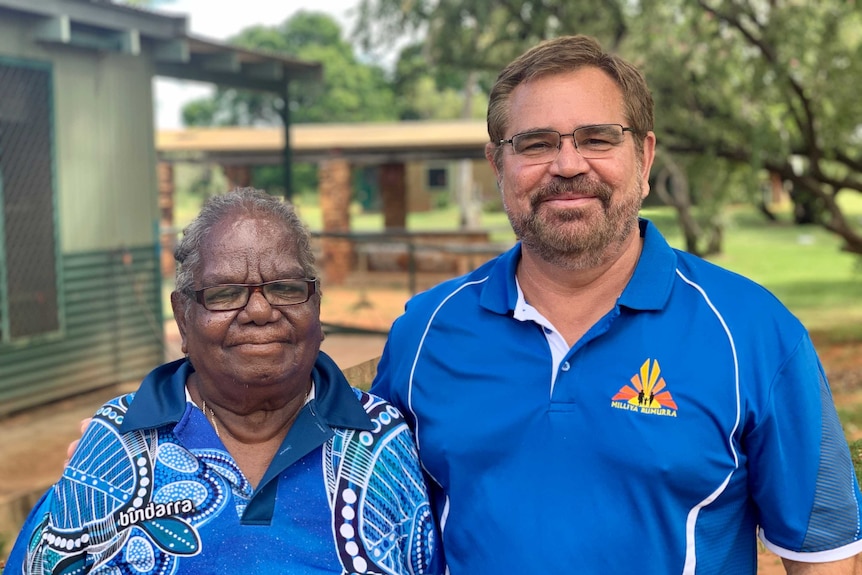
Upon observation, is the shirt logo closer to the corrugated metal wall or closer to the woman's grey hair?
the woman's grey hair

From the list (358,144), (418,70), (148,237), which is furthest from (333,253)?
(148,237)

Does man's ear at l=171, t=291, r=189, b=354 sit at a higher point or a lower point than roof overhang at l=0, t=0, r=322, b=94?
lower

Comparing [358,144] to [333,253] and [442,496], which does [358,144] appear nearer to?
[333,253]

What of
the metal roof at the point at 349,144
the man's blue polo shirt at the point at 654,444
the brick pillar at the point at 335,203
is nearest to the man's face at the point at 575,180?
the man's blue polo shirt at the point at 654,444

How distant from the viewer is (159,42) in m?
9.26

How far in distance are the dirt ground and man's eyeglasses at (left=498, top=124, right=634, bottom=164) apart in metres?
1.09

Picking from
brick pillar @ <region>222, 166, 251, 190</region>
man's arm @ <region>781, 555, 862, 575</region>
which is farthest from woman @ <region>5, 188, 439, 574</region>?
brick pillar @ <region>222, 166, 251, 190</region>

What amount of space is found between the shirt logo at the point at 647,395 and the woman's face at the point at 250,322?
2.30 feet

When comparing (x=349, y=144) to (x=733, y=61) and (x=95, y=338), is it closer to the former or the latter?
(x=733, y=61)

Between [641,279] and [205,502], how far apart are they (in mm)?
1098

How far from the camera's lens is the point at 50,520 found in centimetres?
201

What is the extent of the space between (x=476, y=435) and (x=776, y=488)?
66 cm

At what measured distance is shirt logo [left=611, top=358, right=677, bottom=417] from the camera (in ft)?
6.80

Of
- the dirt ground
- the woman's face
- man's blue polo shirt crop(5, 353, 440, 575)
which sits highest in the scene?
the woman's face
